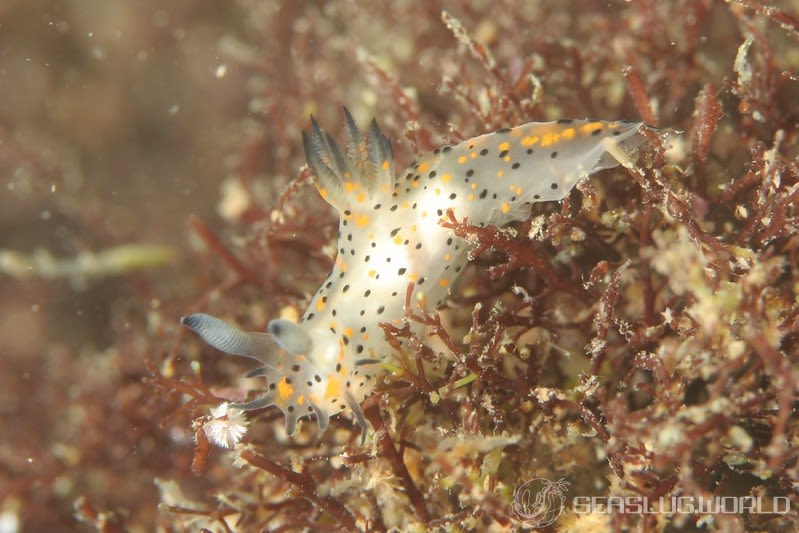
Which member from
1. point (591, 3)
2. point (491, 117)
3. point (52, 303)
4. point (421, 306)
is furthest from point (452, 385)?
point (52, 303)

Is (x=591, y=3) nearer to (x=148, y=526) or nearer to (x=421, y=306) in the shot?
(x=421, y=306)

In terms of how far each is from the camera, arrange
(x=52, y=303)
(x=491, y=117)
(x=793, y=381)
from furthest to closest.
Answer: (x=52, y=303) → (x=491, y=117) → (x=793, y=381)

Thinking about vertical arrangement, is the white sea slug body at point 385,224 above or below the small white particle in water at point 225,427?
above

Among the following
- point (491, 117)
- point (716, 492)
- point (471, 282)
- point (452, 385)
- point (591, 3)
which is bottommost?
point (716, 492)

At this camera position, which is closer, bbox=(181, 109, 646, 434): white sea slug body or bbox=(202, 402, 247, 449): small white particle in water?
bbox=(181, 109, 646, 434): white sea slug body

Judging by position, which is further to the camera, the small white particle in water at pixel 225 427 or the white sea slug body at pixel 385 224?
the small white particle in water at pixel 225 427

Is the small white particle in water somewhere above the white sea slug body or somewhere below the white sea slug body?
below

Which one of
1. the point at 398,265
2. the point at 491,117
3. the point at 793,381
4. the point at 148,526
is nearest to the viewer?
the point at 793,381

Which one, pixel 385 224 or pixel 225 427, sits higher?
pixel 385 224
